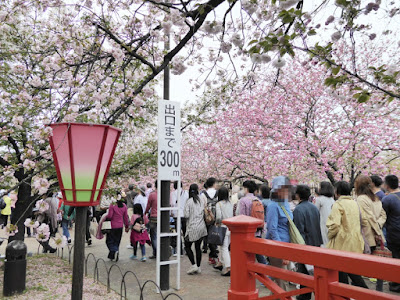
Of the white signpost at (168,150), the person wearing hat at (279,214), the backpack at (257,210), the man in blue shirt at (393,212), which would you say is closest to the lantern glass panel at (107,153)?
the white signpost at (168,150)

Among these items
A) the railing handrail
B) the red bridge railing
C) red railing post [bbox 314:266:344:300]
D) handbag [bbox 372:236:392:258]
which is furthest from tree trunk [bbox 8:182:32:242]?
handbag [bbox 372:236:392:258]

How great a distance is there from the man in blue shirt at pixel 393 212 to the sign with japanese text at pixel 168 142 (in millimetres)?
3469

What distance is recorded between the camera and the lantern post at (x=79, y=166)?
3098 mm

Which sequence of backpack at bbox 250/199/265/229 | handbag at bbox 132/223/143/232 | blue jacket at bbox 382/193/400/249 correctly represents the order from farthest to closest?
1. handbag at bbox 132/223/143/232
2. backpack at bbox 250/199/265/229
3. blue jacket at bbox 382/193/400/249

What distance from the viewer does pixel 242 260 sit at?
2506 millimetres

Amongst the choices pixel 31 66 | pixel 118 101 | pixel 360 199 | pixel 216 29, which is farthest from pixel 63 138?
pixel 31 66

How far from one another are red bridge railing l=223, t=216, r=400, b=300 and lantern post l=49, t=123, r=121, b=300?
4.81 ft

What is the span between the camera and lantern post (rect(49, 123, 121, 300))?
3.10m

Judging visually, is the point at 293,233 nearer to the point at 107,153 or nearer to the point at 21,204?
the point at 107,153

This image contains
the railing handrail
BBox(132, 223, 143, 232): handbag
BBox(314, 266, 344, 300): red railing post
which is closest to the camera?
the railing handrail

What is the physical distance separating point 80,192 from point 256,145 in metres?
12.4

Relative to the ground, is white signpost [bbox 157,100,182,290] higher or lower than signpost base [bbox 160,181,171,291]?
higher

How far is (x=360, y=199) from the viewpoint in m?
5.39

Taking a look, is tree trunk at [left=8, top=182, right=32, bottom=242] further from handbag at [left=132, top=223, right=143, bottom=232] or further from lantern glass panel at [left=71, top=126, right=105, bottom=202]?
lantern glass panel at [left=71, top=126, right=105, bottom=202]
